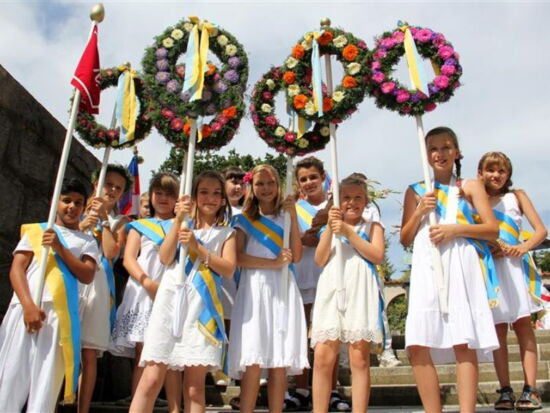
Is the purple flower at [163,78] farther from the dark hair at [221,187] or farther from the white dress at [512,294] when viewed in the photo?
the white dress at [512,294]

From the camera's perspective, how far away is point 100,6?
17.3 ft

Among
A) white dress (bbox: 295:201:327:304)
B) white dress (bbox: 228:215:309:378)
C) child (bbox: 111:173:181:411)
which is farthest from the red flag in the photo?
white dress (bbox: 295:201:327:304)

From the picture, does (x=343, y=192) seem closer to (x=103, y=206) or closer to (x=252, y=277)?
(x=252, y=277)

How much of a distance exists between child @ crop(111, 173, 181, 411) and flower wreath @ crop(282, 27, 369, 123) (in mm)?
1668

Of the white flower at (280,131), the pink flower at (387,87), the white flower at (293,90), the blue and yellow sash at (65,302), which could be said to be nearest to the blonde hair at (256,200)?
the white flower at (280,131)

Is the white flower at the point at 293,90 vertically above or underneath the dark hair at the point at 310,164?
above

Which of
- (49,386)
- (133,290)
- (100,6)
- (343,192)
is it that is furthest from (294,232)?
(100,6)

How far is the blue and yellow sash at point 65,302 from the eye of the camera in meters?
4.31

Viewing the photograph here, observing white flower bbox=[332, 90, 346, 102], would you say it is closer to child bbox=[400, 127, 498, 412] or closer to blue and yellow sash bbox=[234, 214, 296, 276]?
child bbox=[400, 127, 498, 412]

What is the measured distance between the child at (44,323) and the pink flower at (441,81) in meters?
3.24

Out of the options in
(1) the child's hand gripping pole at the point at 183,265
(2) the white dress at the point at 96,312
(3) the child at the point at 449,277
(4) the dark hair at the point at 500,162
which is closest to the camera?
(3) the child at the point at 449,277

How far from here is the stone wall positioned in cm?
512

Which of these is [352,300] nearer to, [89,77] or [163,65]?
[163,65]

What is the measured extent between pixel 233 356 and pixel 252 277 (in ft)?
2.19
